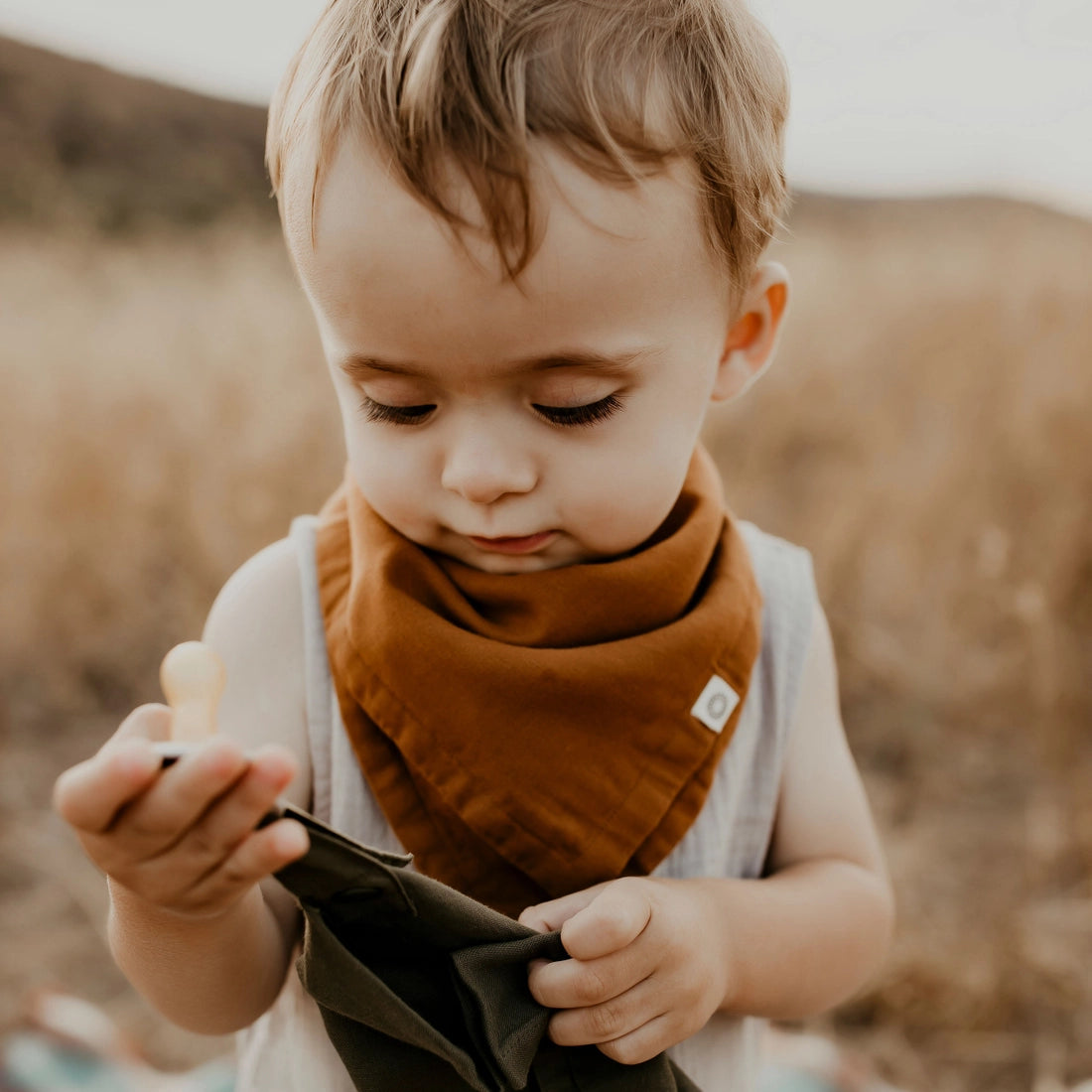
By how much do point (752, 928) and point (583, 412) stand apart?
0.50 meters

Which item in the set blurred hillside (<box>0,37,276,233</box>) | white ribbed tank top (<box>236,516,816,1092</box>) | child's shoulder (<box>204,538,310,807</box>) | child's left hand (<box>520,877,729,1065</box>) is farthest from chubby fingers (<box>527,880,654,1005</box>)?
blurred hillside (<box>0,37,276,233</box>)

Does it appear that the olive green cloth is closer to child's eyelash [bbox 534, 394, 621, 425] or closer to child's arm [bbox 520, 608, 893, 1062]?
child's arm [bbox 520, 608, 893, 1062]

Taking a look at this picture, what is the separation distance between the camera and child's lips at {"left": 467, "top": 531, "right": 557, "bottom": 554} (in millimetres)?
935

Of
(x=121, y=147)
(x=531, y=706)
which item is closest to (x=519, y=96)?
(x=531, y=706)

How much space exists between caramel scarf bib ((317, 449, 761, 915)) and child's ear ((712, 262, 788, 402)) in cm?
17

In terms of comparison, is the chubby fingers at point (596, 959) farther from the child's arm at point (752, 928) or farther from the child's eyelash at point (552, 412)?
the child's eyelash at point (552, 412)

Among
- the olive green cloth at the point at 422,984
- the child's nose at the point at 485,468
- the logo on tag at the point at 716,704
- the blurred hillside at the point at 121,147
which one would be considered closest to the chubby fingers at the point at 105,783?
the olive green cloth at the point at 422,984

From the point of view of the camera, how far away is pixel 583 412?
875 mm

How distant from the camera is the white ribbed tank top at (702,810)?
40.1 inches

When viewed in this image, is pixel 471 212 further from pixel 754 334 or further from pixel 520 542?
pixel 754 334

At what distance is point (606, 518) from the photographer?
930 millimetres

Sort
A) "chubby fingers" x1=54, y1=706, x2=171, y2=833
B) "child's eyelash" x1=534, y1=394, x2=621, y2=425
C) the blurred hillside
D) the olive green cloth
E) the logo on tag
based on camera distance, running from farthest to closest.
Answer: the blurred hillside, the logo on tag, "child's eyelash" x1=534, y1=394, x2=621, y2=425, the olive green cloth, "chubby fingers" x1=54, y1=706, x2=171, y2=833

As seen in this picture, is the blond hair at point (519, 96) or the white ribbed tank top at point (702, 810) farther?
the white ribbed tank top at point (702, 810)

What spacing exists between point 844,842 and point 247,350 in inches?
109
